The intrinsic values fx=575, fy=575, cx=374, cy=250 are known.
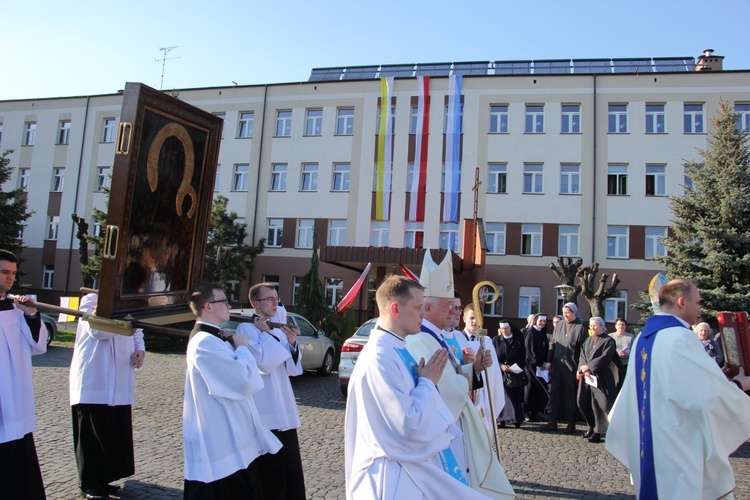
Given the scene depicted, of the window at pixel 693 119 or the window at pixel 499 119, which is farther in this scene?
the window at pixel 499 119

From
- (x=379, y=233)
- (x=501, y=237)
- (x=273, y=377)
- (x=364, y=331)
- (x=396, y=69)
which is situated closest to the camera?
(x=273, y=377)

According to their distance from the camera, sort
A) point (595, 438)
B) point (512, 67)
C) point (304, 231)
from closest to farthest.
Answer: point (595, 438) → point (304, 231) → point (512, 67)

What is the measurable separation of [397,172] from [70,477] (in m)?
24.3

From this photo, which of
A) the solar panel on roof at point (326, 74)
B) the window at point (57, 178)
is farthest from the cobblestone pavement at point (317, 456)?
the window at point (57, 178)

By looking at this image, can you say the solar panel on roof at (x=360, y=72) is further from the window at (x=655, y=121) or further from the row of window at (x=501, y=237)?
the window at (x=655, y=121)

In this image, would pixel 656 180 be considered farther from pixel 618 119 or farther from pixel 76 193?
pixel 76 193

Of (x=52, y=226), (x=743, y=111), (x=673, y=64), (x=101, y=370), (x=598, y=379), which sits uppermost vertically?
(x=673, y=64)

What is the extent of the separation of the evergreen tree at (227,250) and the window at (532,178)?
13.4m

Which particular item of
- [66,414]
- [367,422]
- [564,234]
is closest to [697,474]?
[367,422]

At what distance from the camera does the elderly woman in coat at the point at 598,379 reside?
8.63 m

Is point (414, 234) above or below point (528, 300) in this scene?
above

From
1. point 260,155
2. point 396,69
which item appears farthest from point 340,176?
point 396,69

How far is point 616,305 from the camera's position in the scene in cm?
2636

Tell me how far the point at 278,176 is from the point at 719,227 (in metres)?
20.8
